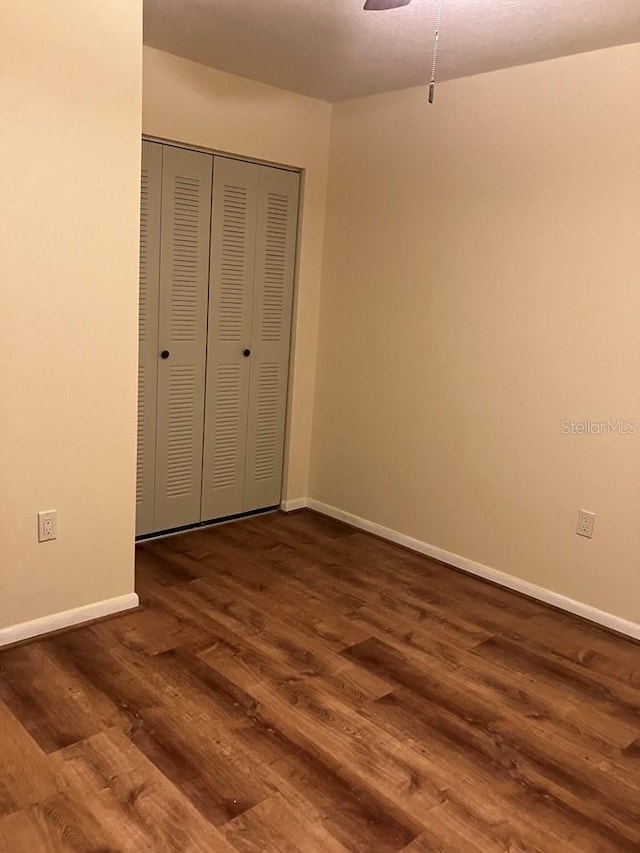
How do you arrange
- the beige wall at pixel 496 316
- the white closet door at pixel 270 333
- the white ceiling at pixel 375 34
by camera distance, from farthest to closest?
the white closet door at pixel 270 333, the beige wall at pixel 496 316, the white ceiling at pixel 375 34

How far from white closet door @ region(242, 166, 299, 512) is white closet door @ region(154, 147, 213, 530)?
35cm

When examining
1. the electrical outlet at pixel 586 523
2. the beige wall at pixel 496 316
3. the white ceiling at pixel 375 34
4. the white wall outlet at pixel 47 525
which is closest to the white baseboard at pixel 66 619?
the white wall outlet at pixel 47 525

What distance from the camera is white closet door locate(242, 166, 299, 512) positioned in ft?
12.6

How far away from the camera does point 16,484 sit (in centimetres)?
252

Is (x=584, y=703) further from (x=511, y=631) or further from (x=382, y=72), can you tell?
(x=382, y=72)

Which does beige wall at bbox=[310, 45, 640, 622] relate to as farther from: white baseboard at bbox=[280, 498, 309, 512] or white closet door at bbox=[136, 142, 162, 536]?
white closet door at bbox=[136, 142, 162, 536]

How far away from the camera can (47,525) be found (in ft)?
8.61

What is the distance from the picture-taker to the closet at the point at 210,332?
135 inches

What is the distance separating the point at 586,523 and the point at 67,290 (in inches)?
90.4

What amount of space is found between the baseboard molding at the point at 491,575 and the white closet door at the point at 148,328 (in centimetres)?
113

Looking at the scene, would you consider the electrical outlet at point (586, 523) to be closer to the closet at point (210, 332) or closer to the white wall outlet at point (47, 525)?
the closet at point (210, 332)

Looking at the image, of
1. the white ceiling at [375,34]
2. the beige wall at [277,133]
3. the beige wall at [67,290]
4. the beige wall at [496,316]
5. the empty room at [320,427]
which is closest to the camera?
the empty room at [320,427]

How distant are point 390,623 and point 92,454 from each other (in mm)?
1372

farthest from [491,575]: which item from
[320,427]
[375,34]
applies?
[375,34]
